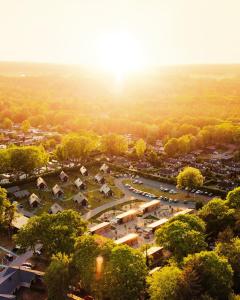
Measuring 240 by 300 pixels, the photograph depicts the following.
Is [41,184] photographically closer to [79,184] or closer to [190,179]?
[79,184]

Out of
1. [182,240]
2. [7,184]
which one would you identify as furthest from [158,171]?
[182,240]

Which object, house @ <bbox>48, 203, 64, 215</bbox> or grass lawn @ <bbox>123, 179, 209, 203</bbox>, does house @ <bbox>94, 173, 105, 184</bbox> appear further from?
house @ <bbox>48, 203, 64, 215</bbox>

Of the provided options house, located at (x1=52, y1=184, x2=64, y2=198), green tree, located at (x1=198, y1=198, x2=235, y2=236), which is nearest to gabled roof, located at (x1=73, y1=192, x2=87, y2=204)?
house, located at (x1=52, y1=184, x2=64, y2=198)

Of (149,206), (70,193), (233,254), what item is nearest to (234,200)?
(149,206)

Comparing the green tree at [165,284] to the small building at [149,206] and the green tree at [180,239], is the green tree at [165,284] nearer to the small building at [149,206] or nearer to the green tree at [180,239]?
the green tree at [180,239]

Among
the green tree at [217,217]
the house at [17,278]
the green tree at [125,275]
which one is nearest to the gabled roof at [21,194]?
the house at [17,278]

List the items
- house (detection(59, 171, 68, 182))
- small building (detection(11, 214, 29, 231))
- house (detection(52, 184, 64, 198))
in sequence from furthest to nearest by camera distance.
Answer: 1. house (detection(59, 171, 68, 182))
2. house (detection(52, 184, 64, 198))
3. small building (detection(11, 214, 29, 231))
